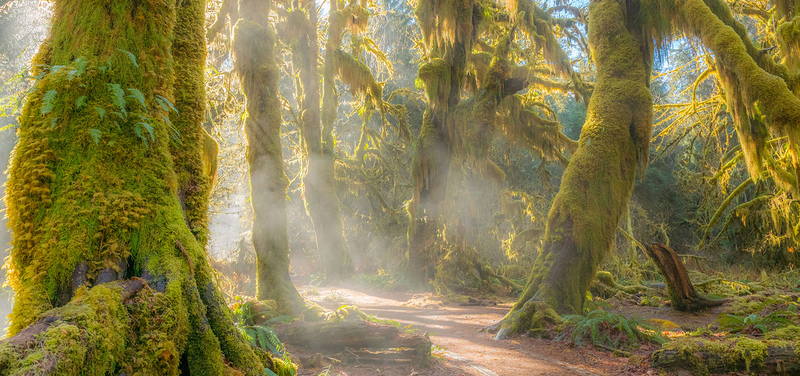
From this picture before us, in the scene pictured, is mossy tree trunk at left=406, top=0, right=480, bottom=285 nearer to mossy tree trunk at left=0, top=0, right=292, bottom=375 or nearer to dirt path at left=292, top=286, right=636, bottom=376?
dirt path at left=292, top=286, right=636, bottom=376

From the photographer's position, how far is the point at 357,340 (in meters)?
5.57

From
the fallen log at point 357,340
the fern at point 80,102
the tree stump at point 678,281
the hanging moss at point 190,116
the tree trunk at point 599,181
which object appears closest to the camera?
the fern at point 80,102

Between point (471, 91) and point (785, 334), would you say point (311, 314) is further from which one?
point (471, 91)

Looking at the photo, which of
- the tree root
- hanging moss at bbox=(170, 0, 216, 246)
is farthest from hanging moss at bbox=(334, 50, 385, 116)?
hanging moss at bbox=(170, 0, 216, 246)

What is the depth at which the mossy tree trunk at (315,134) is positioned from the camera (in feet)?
42.0

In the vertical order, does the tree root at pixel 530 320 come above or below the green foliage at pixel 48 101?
below

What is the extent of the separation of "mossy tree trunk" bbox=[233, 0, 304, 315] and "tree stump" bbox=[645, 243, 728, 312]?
7.42 metres

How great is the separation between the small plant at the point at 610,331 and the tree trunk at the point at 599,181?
0.75m

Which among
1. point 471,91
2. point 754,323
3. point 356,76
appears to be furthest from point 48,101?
point 471,91

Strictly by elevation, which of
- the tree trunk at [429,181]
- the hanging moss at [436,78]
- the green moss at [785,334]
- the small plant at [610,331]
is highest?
the hanging moss at [436,78]

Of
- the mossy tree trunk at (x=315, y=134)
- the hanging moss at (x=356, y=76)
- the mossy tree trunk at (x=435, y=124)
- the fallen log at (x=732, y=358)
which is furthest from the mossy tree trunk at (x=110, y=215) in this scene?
the hanging moss at (x=356, y=76)

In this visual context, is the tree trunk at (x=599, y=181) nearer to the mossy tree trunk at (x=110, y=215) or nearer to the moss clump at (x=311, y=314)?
the moss clump at (x=311, y=314)

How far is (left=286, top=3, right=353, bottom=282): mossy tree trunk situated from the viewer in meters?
12.8

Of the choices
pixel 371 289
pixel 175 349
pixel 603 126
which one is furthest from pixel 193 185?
pixel 371 289
